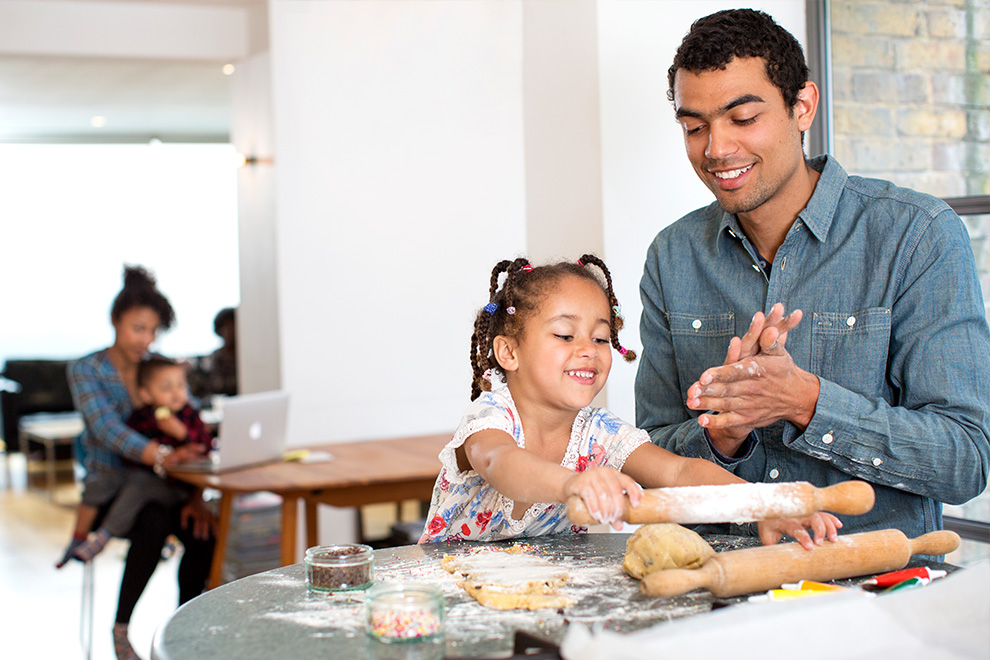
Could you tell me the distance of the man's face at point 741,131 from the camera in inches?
67.7

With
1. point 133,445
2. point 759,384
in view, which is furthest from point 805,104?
point 133,445

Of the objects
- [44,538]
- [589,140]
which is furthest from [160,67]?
[589,140]

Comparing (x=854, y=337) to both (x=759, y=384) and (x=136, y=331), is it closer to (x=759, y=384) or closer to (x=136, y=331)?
(x=759, y=384)

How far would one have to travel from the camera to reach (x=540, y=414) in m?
1.95

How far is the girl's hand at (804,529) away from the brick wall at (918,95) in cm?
134

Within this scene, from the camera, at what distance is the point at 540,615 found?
1.23 m

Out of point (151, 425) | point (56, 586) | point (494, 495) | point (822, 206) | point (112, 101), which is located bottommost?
point (56, 586)

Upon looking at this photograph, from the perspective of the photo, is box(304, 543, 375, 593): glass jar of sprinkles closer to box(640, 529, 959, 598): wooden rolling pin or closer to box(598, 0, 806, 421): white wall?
box(640, 529, 959, 598): wooden rolling pin

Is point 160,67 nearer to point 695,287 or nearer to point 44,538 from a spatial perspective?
point 44,538

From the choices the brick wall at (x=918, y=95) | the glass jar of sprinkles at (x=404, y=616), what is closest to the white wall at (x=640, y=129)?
the brick wall at (x=918, y=95)

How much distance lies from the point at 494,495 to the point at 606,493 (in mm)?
638

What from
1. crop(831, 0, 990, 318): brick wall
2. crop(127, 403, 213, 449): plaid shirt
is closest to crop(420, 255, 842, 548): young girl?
crop(831, 0, 990, 318): brick wall

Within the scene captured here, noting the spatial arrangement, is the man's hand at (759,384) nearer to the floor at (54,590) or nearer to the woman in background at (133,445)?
the floor at (54,590)

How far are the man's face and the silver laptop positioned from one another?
215cm
